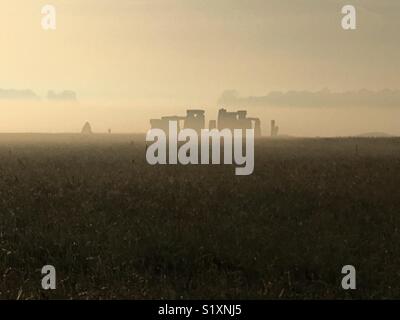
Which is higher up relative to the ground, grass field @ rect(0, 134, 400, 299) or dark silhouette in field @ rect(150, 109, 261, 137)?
dark silhouette in field @ rect(150, 109, 261, 137)

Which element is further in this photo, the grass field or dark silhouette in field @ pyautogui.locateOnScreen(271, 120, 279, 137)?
dark silhouette in field @ pyautogui.locateOnScreen(271, 120, 279, 137)

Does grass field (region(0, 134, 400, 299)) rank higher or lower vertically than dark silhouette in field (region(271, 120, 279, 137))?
lower

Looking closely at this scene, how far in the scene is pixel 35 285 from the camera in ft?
26.7

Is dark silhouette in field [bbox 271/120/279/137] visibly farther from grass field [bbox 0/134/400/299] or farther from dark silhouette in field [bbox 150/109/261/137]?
grass field [bbox 0/134/400/299]

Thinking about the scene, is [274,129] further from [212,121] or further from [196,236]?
[196,236]

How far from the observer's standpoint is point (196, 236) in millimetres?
10227

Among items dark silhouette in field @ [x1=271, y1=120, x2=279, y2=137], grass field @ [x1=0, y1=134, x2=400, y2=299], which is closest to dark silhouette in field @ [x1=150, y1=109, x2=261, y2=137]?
dark silhouette in field @ [x1=271, y1=120, x2=279, y2=137]

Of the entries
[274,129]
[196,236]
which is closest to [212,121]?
[274,129]

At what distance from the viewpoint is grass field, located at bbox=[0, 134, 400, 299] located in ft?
27.1

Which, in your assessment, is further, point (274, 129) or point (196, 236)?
point (274, 129)
